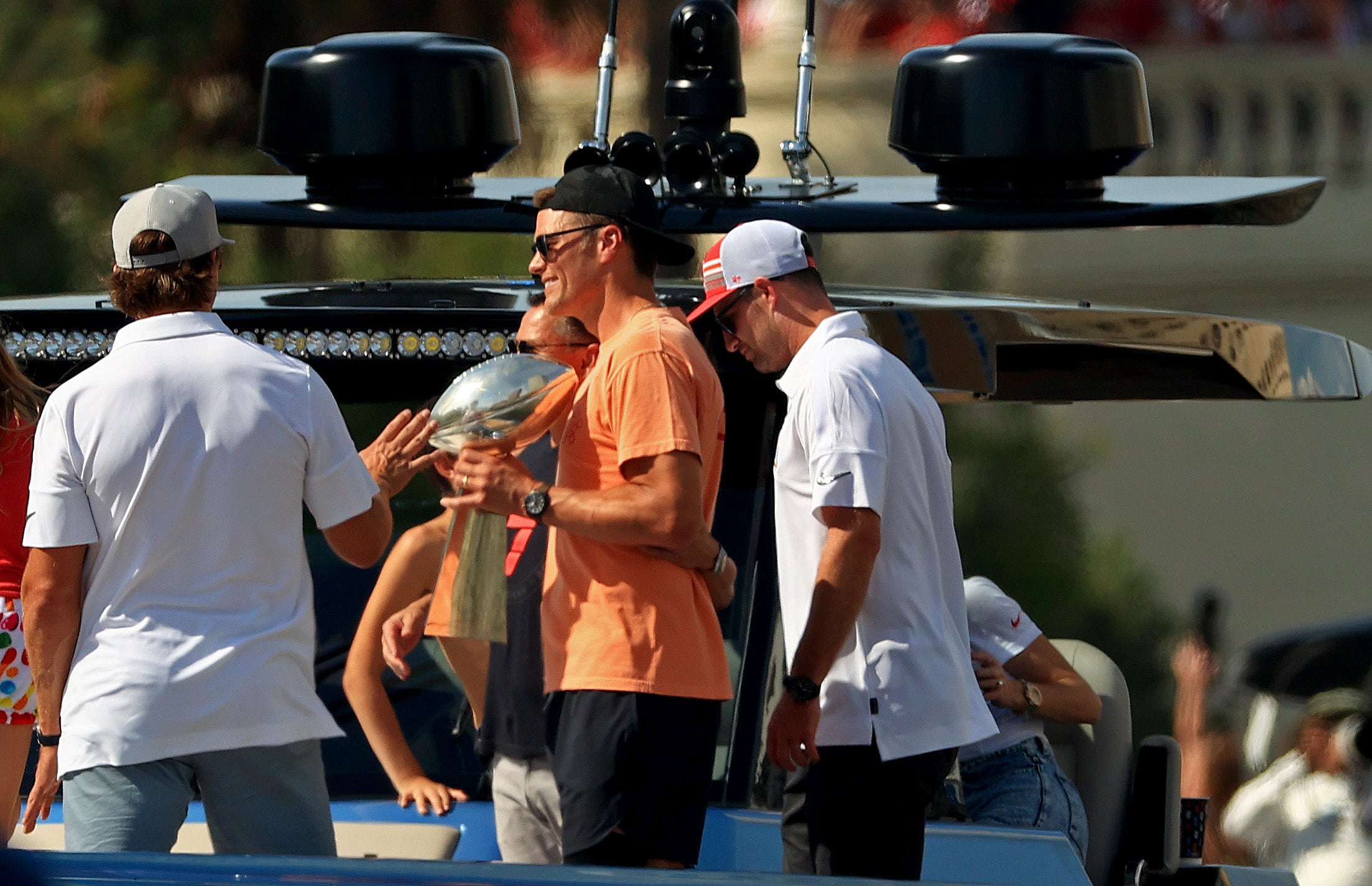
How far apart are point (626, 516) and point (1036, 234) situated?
13.1 metres

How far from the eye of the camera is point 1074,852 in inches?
143

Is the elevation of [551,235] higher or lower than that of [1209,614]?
higher

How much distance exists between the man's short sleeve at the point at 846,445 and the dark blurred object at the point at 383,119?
1.65 meters

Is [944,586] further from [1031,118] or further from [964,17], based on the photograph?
[964,17]

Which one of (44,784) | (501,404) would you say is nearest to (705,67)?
(501,404)

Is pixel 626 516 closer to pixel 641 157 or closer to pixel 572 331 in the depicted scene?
pixel 572 331

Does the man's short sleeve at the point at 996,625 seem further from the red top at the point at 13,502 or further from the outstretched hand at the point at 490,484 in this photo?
the red top at the point at 13,502

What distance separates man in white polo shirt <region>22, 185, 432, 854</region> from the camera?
3168 millimetres

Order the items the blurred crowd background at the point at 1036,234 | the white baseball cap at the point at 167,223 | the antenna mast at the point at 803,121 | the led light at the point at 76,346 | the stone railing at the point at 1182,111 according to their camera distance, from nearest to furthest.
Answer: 1. the white baseball cap at the point at 167,223
2. the led light at the point at 76,346
3. the antenna mast at the point at 803,121
4. the blurred crowd background at the point at 1036,234
5. the stone railing at the point at 1182,111

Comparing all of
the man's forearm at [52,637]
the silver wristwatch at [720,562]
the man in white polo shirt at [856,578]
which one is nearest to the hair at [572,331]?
the man in white polo shirt at [856,578]

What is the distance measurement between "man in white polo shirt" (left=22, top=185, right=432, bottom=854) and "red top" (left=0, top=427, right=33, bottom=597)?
1.62 ft

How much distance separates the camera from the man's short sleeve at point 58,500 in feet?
10.5

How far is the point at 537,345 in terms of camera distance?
376 cm

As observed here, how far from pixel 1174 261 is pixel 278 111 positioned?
39.4 feet
